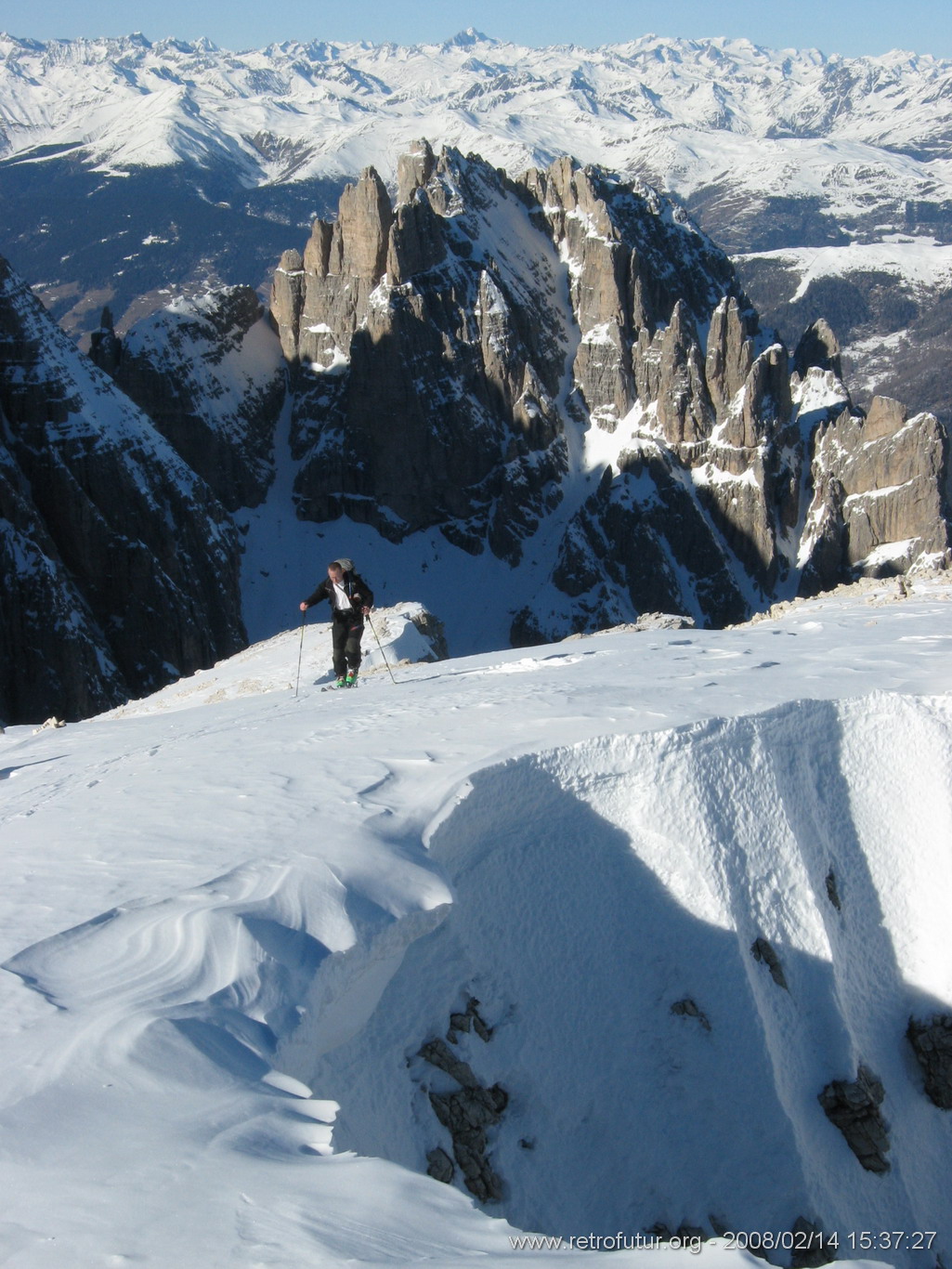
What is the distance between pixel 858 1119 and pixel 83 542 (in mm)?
51851

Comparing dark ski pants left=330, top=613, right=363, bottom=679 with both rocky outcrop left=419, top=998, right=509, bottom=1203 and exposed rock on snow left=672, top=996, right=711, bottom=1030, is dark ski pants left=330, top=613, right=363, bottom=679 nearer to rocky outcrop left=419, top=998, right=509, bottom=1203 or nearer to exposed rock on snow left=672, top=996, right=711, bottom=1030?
exposed rock on snow left=672, top=996, right=711, bottom=1030

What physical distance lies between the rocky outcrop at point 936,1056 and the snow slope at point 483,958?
166 millimetres

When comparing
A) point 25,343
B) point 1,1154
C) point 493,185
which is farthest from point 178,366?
point 1,1154

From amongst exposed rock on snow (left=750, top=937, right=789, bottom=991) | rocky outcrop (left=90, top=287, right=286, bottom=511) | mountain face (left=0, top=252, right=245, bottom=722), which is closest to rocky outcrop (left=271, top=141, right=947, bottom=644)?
rocky outcrop (left=90, top=287, right=286, bottom=511)

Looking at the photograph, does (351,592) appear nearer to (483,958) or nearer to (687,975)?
(483,958)

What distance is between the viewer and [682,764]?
36.4ft

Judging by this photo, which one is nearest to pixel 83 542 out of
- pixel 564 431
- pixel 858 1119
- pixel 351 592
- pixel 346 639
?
pixel 346 639

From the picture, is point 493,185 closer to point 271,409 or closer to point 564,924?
point 271,409

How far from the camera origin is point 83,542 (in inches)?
2165

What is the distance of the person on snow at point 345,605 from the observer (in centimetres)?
1625

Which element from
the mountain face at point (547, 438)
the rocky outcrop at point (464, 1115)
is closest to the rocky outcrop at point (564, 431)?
the mountain face at point (547, 438)

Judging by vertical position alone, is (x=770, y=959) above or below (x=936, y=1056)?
above

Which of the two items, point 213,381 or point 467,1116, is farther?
point 213,381

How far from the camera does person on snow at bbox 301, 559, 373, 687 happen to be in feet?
53.3
